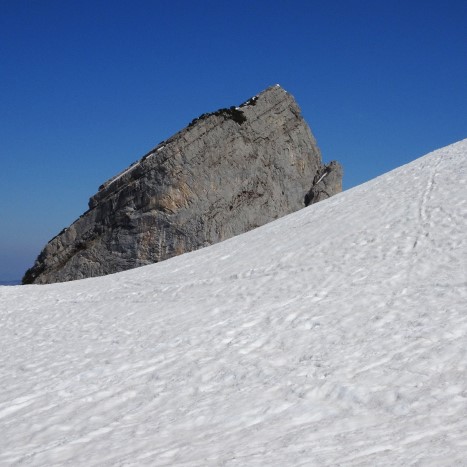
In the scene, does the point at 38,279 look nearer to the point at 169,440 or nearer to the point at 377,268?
the point at 377,268

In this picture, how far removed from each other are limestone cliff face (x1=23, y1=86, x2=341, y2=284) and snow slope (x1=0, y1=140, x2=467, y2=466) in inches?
528

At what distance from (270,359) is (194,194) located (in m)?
23.5

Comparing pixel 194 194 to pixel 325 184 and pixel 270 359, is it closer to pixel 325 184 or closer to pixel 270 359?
pixel 325 184

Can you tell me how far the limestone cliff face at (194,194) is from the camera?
Answer: 101 ft

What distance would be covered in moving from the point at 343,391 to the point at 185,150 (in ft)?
87.6

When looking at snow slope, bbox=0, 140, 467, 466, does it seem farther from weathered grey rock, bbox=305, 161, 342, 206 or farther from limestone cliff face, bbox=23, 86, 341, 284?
weathered grey rock, bbox=305, 161, 342, 206

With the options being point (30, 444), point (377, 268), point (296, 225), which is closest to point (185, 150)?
point (296, 225)

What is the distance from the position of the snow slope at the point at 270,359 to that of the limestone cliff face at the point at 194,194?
1341cm

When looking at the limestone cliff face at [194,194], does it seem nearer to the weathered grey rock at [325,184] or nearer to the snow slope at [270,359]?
the weathered grey rock at [325,184]

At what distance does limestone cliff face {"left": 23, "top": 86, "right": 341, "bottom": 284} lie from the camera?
101ft

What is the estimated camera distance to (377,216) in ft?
56.0

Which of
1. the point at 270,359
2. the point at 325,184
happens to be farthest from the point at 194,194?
the point at 270,359

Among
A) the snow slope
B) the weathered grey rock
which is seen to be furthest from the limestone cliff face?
the snow slope

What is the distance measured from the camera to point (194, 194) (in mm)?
Answer: 31672
